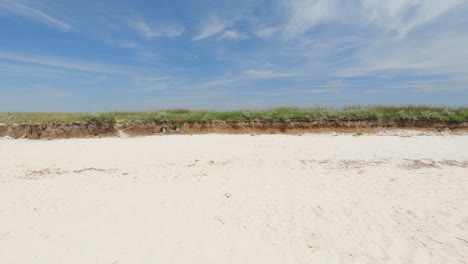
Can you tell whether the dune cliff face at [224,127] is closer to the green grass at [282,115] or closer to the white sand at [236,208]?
the green grass at [282,115]

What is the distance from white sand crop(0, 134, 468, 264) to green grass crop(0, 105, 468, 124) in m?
5.69

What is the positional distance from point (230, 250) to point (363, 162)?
246 inches

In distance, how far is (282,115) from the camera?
1661cm

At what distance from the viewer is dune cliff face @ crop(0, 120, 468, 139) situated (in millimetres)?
15406

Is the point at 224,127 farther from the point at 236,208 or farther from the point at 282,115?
the point at 236,208

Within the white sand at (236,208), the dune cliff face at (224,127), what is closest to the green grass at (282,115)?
the dune cliff face at (224,127)

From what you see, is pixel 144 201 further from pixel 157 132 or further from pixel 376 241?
pixel 157 132

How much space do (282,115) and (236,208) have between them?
1117 cm

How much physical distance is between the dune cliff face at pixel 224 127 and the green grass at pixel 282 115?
8.6 inches

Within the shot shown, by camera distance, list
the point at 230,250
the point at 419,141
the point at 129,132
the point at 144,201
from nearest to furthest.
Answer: the point at 230,250
the point at 144,201
the point at 419,141
the point at 129,132

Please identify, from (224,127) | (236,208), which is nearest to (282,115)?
(224,127)

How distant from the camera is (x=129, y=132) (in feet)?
52.1

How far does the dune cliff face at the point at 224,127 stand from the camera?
50.5 ft

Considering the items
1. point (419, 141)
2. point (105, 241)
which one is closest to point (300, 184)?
point (105, 241)
